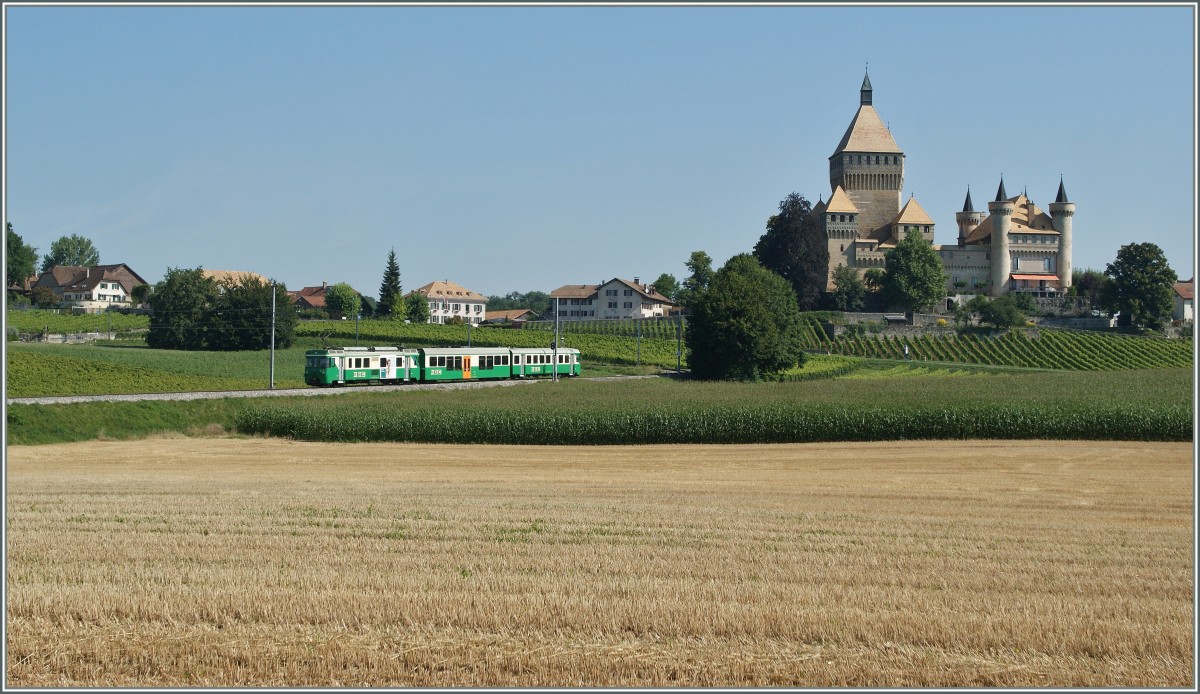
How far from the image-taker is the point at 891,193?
15050 cm

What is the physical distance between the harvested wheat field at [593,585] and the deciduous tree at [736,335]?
163ft

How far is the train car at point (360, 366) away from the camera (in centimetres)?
5681

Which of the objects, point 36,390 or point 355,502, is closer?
point 355,502

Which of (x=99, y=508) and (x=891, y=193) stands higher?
(x=891, y=193)

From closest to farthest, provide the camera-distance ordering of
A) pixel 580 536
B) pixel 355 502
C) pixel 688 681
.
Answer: pixel 688 681 < pixel 580 536 < pixel 355 502

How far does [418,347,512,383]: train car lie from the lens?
202 feet

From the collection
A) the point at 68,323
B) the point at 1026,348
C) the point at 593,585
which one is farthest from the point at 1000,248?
the point at 593,585

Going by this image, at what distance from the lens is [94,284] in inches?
5586

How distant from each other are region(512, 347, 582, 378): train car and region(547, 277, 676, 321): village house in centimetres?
7807

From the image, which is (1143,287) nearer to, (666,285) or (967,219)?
(967,219)

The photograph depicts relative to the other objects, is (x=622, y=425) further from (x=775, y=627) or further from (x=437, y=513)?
(x=775, y=627)

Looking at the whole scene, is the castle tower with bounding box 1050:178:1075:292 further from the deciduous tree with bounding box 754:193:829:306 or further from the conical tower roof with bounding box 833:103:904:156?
the deciduous tree with bounding box 754:193:829:306

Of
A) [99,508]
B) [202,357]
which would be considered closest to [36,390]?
[202,357]

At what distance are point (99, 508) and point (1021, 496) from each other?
19057 mm
